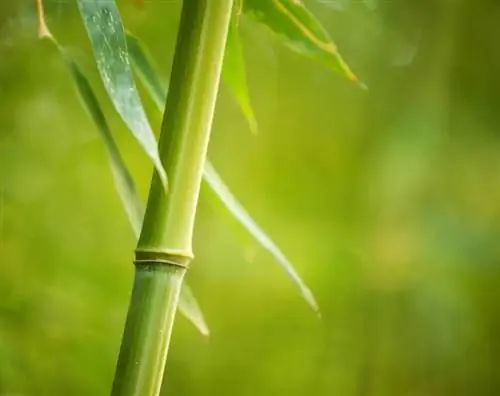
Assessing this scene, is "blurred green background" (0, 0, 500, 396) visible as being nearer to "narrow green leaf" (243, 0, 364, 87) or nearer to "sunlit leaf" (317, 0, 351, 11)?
"sunlit leaf" (317, 0, 351, 11)

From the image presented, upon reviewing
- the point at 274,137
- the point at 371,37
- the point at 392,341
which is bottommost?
the point at 392,341

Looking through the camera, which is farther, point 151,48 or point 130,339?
point 151,48

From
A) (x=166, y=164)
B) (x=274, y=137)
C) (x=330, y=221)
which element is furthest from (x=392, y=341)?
(x=166, y=164)

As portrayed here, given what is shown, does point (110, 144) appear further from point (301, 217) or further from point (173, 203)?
point (301, 217)

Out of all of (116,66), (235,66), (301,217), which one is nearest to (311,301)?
(301,217)

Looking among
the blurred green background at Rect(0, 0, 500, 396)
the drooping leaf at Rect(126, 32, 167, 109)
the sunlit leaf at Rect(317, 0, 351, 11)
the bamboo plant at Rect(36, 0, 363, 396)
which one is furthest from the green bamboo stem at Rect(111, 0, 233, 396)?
the sunlit leaf at Rect(317, 0, 351, 11)

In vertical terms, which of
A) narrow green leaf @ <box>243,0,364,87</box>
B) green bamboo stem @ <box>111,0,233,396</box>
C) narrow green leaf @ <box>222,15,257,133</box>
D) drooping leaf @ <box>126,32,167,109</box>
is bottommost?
green bamboo stem @ <box>111,0,233,396</box>

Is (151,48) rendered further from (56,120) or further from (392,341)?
(392,341)

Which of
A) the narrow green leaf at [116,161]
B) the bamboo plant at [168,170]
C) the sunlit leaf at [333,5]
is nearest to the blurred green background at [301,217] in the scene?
the sunlit leaf at [333,5]
